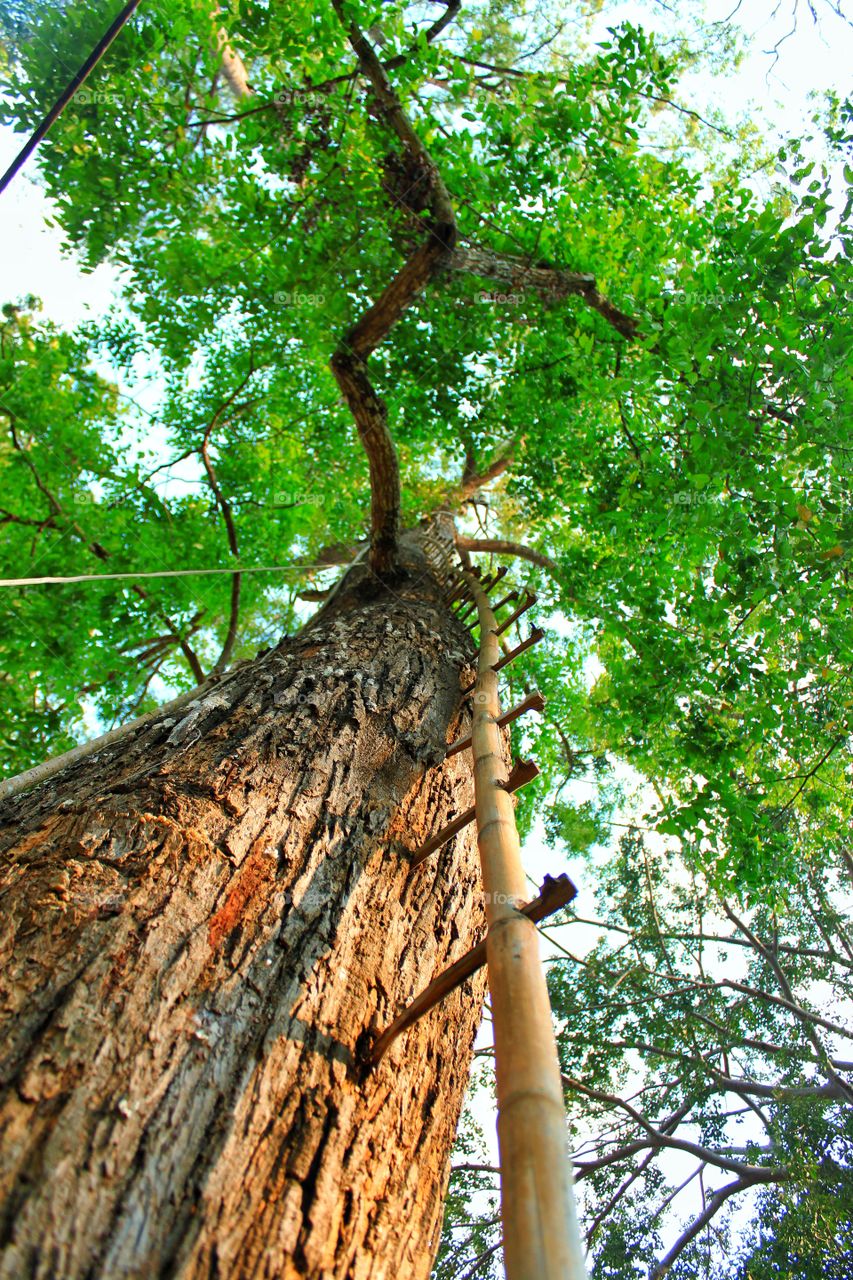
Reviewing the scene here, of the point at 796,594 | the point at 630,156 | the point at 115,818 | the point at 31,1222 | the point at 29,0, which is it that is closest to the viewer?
the point at 31,1222

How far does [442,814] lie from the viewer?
2496mm

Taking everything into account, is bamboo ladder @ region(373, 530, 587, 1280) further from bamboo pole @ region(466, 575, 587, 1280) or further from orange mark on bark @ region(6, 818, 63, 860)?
orange mark on bark @ region(6, 818, 63, 860)

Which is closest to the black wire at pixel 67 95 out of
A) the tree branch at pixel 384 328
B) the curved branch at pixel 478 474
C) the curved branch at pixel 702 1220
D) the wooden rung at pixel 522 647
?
the wooden rung at pixel 522 647

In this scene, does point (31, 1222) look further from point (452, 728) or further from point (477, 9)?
point (477, 9)

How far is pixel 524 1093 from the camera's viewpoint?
1.09 m

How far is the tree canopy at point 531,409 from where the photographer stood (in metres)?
3.81

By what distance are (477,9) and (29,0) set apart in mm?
4784

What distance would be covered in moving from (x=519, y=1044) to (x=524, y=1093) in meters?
0.08

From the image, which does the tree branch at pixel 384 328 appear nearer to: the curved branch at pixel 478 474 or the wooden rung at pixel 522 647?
the wooden rung at pixel 522 647

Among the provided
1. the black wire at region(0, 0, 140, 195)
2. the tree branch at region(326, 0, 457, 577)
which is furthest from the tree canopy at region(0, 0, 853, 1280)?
the black wire at region(0, 0, 140, 195)

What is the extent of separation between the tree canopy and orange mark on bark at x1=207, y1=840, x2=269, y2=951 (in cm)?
288

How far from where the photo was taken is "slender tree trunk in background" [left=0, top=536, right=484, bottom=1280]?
1.02m

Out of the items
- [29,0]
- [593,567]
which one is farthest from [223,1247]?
[29,0]

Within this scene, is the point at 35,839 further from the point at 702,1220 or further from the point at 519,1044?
the point at 702,1220
